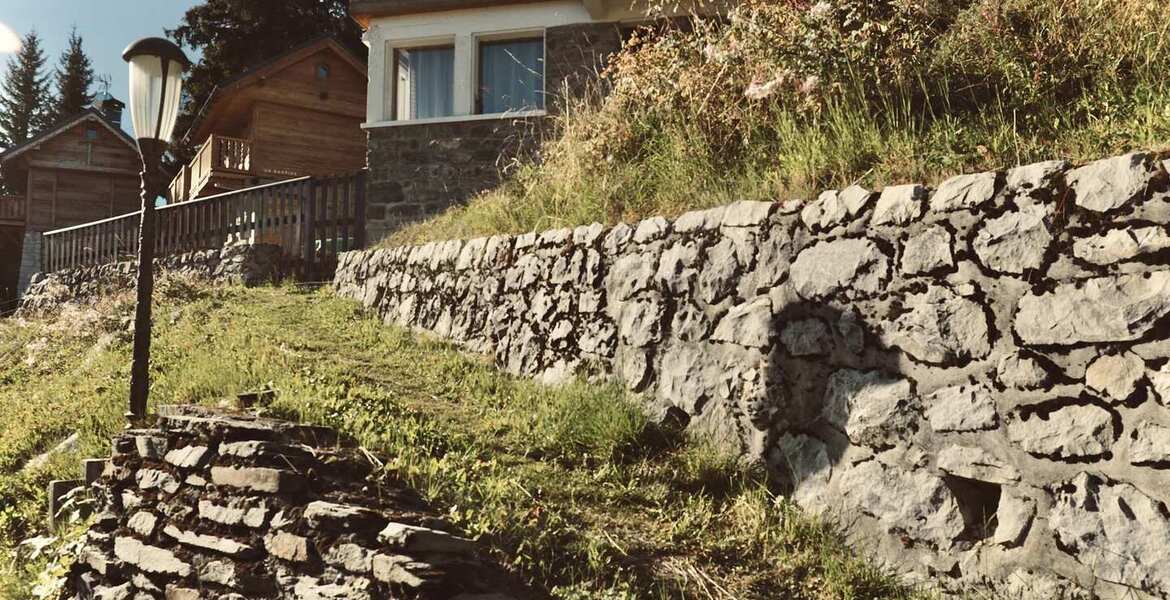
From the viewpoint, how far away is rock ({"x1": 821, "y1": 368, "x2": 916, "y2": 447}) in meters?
4.09

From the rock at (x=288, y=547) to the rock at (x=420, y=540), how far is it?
40 centimetres

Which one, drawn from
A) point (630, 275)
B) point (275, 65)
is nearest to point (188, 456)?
point (630, 275)

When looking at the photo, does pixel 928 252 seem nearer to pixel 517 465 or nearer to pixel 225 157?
pixel 517 465

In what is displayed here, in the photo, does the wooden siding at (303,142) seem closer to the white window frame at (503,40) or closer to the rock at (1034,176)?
the white window frame at (503,40)

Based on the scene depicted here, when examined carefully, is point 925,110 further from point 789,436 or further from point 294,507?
point 294,507

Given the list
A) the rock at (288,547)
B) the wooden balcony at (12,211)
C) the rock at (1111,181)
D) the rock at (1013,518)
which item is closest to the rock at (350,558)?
the rock at (288,547)

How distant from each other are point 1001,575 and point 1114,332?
110 cm

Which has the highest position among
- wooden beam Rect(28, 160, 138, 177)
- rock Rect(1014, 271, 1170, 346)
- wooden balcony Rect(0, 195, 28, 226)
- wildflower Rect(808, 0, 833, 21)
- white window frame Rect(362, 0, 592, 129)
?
wooden beam Rect(28, 160, 138, 177)

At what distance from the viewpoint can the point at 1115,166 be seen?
11.3 feet

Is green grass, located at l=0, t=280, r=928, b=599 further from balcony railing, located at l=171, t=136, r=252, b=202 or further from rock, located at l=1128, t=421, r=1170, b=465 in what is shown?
balcony railing, located at l=171, t=136, r=252, b=202

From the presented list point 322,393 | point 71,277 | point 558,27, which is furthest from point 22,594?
point 71,277

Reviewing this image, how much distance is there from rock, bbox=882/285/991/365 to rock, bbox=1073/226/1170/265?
49 cm

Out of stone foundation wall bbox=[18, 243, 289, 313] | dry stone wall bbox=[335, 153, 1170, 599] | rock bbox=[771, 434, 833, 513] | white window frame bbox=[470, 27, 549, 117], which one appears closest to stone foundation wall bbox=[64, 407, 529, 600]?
rock bbox=[771, 434, 833, 513]

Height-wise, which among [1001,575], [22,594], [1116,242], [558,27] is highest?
[558,27]
